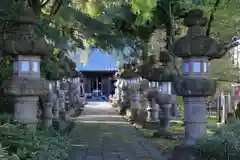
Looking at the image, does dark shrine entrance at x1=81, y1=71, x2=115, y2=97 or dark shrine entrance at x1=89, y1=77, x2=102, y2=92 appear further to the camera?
dark shrine entrance at x1=89, y1=77, x2=102, y2=92

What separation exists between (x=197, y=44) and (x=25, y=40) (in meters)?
2.92

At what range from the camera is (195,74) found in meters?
7.26

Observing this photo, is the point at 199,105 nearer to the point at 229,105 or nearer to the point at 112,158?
the point at 112,158

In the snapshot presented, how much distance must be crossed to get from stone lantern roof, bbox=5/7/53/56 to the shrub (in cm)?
311

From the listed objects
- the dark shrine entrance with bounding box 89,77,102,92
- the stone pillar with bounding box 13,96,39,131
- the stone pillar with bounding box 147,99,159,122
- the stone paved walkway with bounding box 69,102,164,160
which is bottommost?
the stone paved walkway with bounding box 69,102,164,160

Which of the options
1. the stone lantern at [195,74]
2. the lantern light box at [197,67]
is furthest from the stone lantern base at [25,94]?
the lantern light box at [197,67]

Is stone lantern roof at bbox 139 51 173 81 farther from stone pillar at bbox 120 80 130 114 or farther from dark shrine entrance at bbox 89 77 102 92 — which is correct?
dark shrine entrance at bbox 89 77 102 92

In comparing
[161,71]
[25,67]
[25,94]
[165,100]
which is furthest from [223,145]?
[161,71]

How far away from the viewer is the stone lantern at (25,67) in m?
7.00

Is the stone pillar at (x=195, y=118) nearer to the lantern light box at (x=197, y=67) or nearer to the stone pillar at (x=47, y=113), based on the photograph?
the lantern light box at (x=197, y=67)

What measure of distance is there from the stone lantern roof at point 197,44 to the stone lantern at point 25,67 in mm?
2339

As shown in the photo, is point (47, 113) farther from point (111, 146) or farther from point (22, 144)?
point (22, 144)

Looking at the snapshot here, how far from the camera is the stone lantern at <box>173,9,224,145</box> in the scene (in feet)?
23.2

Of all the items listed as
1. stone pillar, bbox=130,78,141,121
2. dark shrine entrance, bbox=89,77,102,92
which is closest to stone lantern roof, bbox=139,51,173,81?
stone pillar, bbox=130,78,141,121
